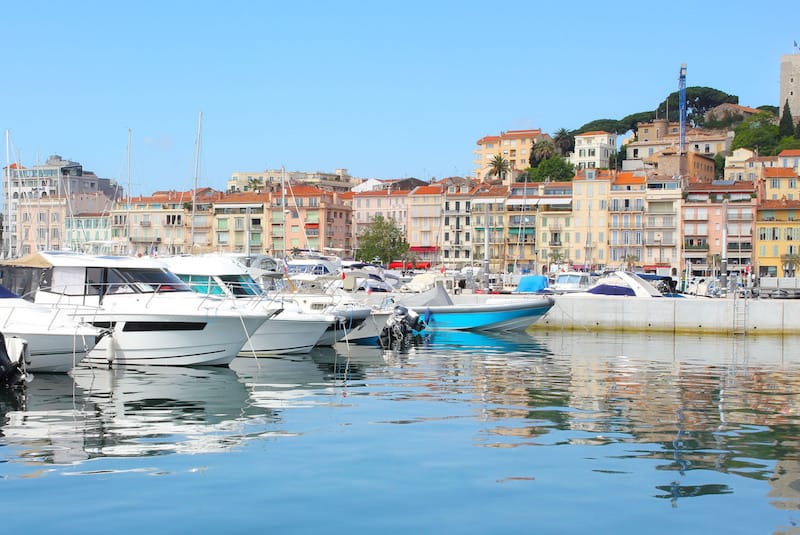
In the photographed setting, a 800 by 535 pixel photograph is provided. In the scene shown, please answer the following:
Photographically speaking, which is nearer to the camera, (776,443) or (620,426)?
(776,443)

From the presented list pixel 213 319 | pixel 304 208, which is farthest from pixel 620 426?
pixel 304 208

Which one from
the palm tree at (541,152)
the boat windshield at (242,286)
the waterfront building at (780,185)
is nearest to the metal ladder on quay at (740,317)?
the boat windshield at (242,286)

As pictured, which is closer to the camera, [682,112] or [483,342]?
[483,342]

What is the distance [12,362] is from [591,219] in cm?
8840

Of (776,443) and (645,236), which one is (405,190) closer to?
(645,236)

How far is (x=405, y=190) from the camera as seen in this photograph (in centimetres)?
12412

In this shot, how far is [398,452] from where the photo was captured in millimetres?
13375

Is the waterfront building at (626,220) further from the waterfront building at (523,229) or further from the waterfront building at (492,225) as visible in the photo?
the waterfront building at (492,225)

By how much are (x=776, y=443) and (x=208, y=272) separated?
707 inches

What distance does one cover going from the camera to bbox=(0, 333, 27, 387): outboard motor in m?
18.7

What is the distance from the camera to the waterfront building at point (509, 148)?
148 metres

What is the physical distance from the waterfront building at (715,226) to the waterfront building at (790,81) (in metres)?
79.9

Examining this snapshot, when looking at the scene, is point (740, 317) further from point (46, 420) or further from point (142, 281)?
point (46, 420)

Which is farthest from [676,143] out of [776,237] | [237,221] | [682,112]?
[237,221]
